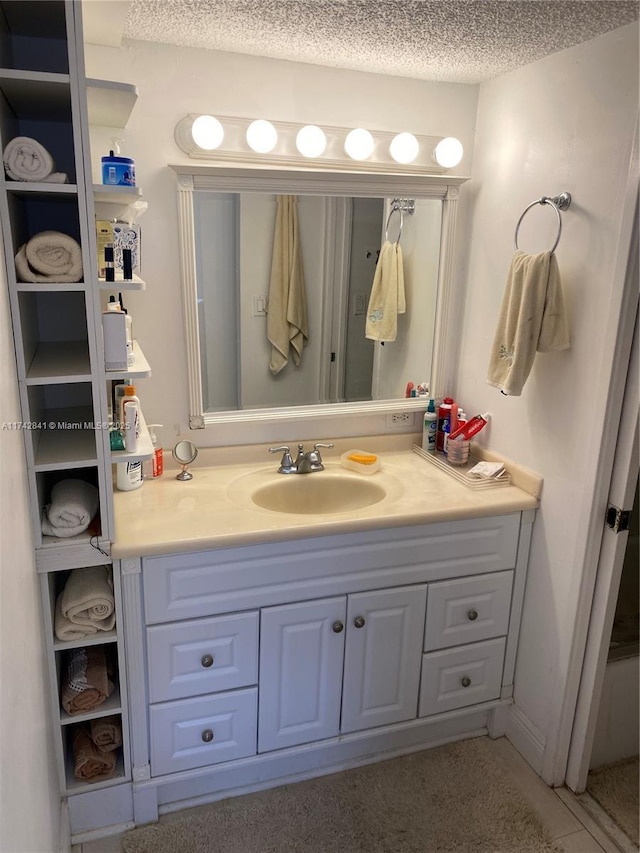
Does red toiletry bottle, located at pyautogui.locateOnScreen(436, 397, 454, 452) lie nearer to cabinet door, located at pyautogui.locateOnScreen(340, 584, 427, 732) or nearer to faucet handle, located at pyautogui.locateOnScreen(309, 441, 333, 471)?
faucet handle, located at pyautogui.locateOnScreen(309, 441, 333, 471)

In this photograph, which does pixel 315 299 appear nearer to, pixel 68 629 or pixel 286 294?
pixel 286 294

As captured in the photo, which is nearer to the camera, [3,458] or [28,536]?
[3,458]

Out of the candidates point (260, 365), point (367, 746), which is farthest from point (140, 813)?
point (260, 365)

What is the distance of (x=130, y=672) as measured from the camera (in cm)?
163

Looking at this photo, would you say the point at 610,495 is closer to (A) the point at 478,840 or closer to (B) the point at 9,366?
(A) the point at 478,840

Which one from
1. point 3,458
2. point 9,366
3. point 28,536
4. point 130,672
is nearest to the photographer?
point 3,458

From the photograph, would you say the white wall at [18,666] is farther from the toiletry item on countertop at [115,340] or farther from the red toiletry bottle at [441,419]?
the red toiletry bottle at [441,419]

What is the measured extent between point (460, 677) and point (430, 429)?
817 mm

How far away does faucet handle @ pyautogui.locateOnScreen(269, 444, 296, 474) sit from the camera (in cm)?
204

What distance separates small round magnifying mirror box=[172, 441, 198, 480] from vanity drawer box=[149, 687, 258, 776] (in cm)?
64

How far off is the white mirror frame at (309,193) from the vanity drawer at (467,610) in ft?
2.18

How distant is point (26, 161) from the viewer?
1.26 m

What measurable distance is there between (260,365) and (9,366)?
0.92 metres

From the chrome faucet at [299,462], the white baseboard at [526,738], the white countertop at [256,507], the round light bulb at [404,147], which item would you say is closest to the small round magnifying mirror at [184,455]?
the white countertop at [256,507]
